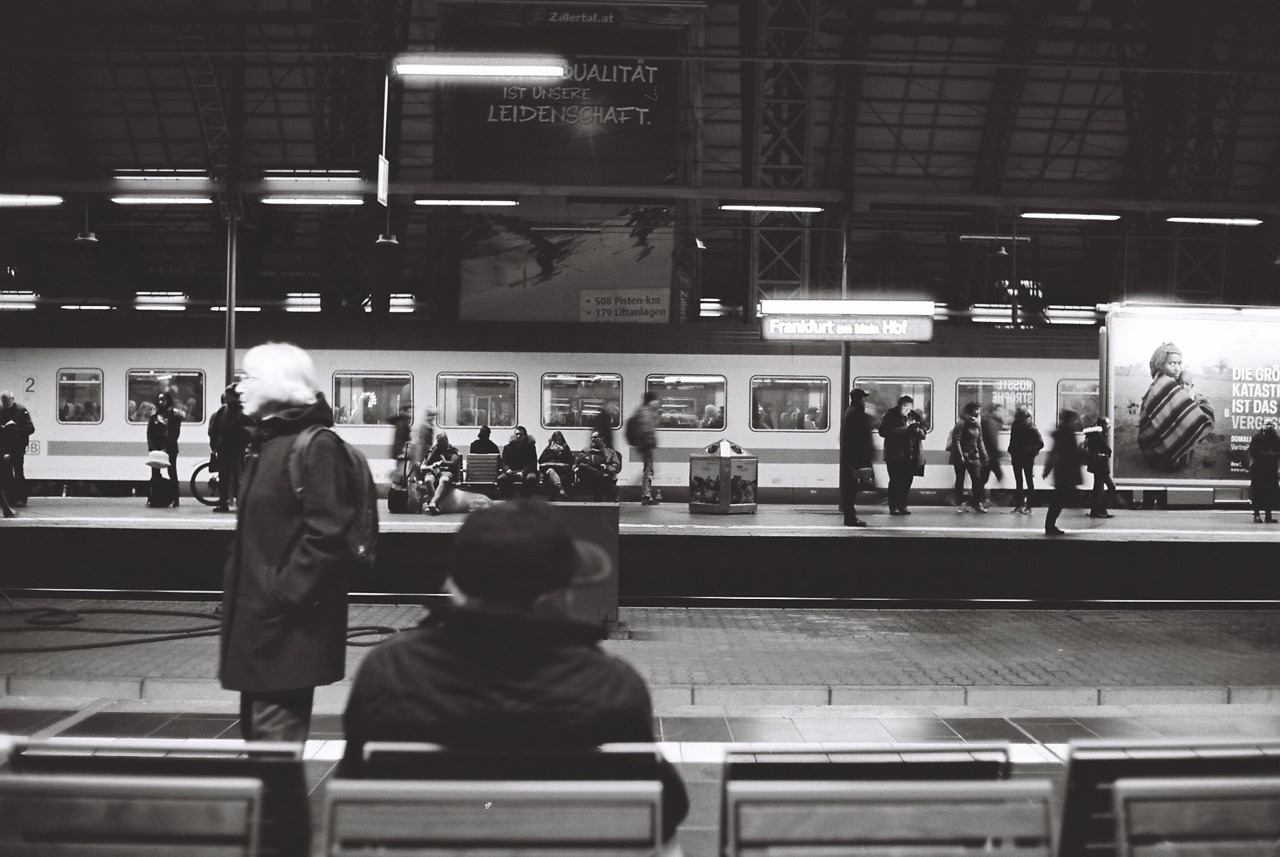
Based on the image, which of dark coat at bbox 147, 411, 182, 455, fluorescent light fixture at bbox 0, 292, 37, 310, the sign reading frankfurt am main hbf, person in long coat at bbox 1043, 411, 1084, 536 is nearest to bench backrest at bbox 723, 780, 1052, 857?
person in long coat at bbox 1043, 411, 1084, 536

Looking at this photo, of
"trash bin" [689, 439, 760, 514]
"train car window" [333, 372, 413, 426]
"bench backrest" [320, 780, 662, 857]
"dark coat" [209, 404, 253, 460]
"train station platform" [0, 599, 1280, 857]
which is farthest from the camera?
"train car window" [333, 372, 413, 426]

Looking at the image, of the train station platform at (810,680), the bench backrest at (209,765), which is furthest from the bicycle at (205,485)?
the bench backrest at (209,765)

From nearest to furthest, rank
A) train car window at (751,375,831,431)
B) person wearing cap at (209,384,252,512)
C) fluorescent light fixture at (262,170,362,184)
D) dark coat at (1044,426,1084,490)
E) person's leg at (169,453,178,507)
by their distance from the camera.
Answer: fluorescent light fixture at (262,170,362,184) < dark coat at (1044,426,1084,490) < person wearing cap at (209,384,252,512) < person's leg at (169,453,178,507) < train car window at (751,375,831,431)

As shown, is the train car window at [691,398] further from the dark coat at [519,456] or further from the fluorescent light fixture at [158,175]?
the fluorescent light fixture at [158,175]

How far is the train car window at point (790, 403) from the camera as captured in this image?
717 inches

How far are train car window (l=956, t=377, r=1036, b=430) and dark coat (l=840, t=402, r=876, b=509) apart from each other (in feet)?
16.5

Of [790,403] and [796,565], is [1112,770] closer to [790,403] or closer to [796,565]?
[796,565]

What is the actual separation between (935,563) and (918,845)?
8380mm

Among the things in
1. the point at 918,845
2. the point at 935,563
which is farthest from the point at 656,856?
the point at 935,563

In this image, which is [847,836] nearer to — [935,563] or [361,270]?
[935,563]

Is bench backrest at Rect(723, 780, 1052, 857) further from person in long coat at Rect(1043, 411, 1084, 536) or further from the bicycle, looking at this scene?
the bicycle

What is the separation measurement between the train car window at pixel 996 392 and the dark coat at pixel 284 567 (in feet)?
54.7

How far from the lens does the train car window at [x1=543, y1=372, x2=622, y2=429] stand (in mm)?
18000

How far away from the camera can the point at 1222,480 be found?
12453mm
